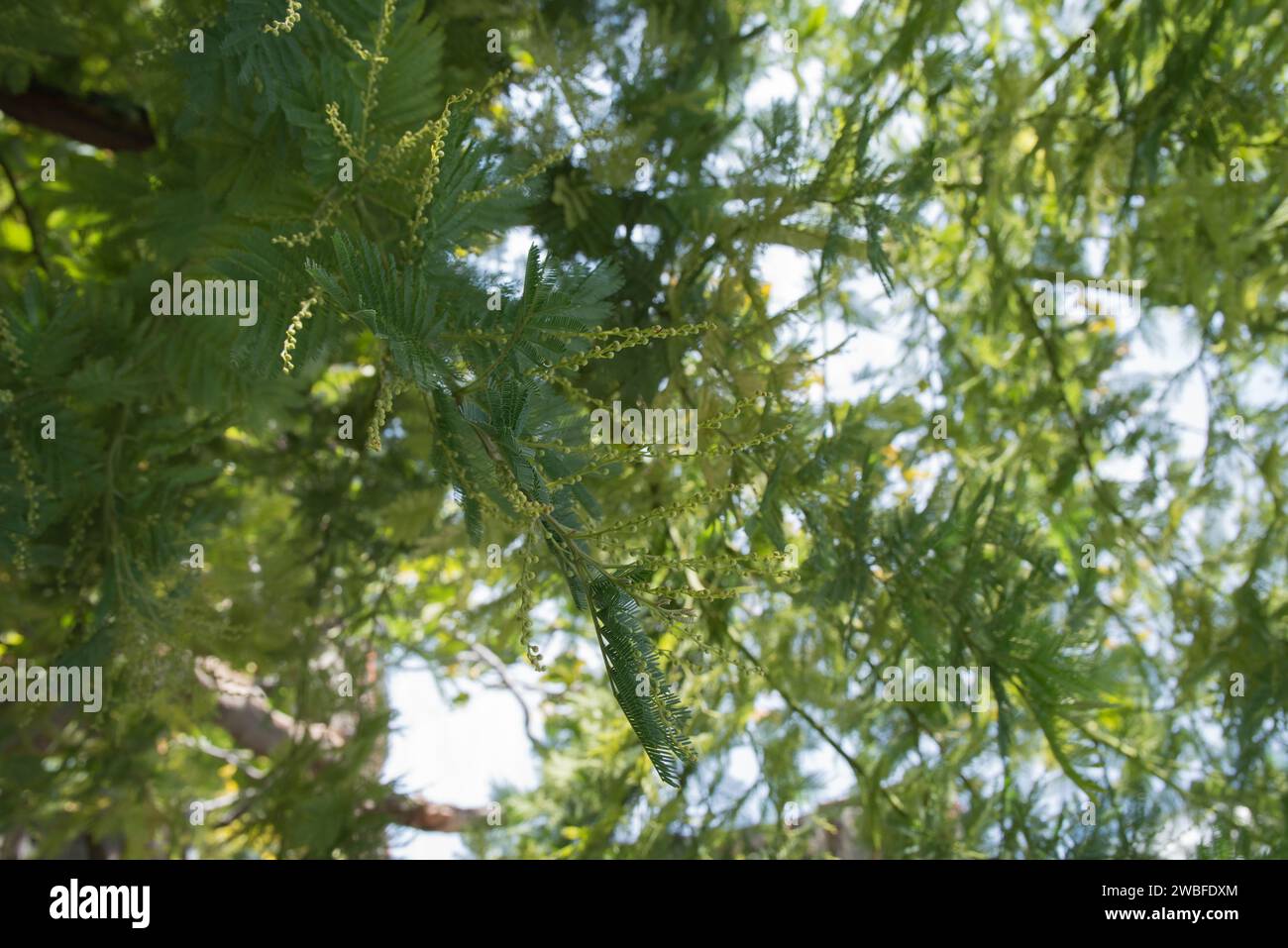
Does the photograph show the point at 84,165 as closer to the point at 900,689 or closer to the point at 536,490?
the point at 536,490

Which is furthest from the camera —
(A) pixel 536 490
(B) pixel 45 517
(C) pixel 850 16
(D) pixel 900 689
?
(C) pixel 850 16

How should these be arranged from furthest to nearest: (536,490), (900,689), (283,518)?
(283,518)
(900,689)
(536,490)

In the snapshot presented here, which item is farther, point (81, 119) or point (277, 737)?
point (277, 737)

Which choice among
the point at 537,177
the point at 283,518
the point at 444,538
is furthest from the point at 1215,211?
the point at 283,518

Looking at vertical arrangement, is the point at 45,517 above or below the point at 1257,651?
above

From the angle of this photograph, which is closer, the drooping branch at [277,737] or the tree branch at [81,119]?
the tree branch at [81,119]

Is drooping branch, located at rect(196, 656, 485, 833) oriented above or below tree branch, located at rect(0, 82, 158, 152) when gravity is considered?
below

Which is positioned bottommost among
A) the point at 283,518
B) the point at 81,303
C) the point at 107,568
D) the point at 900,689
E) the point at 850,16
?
the point at 900,689

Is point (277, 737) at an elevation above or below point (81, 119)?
below

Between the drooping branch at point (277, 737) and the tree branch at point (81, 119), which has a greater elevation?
the tree branch at point (81, 119)

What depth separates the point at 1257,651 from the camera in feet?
5.14

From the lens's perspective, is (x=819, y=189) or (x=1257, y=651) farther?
(x=1257, y=651)

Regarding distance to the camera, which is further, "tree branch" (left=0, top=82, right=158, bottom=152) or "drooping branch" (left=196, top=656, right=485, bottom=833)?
"drooping branch" (left=196, top=656, right=485, bottom=833)

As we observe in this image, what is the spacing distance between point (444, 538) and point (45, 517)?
0.59m
